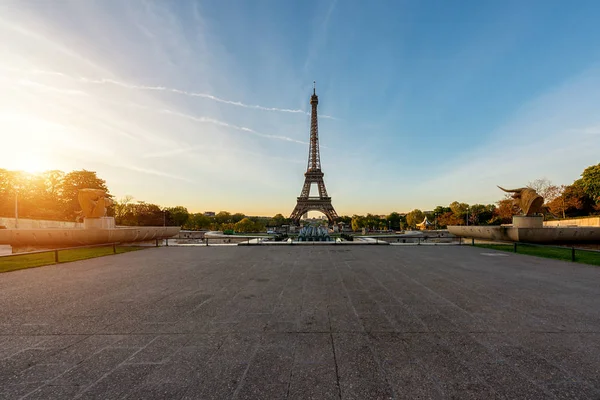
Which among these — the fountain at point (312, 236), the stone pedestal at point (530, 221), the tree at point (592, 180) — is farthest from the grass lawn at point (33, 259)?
the tree at point (592, 180)

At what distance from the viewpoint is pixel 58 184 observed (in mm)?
47281

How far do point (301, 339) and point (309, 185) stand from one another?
6035cm

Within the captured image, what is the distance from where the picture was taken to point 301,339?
398 cm

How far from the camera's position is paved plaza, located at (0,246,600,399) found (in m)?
2.80

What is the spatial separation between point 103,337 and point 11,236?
2283cm

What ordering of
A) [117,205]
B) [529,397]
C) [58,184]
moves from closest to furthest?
1. [529,397]
2. [58,184]
3. [117,205]

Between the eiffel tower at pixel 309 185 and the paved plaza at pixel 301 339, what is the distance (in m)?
53.8

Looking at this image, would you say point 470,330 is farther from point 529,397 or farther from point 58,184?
point 58,184

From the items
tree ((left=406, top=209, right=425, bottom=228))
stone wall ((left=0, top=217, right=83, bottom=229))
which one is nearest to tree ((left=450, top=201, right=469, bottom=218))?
tree ((left=406, top=209, right=425, bottom=228))

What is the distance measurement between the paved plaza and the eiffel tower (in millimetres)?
53804

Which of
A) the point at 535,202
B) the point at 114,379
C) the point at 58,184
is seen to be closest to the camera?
the point at 114,379

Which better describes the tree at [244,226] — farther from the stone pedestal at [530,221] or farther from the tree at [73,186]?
the stone pedestal at [530,221]

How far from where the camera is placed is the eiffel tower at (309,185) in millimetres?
61906

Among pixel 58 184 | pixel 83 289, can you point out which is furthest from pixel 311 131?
pixel 83 289
